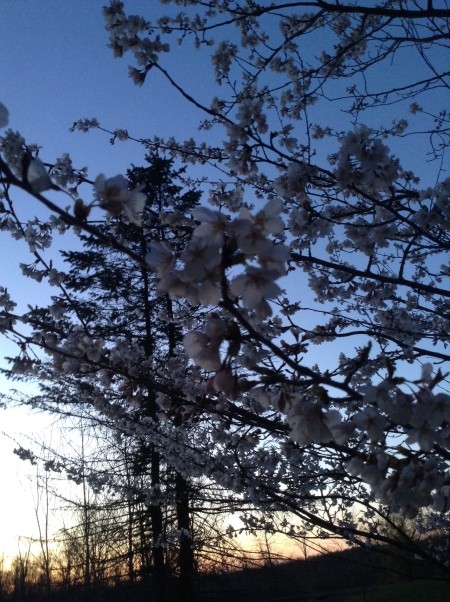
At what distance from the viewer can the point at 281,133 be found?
4.45 m

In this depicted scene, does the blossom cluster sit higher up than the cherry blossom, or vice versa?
the cherry blossom

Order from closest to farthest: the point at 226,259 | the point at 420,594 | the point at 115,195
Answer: the point at 226,259 < the point at 115,195 < the point at 420,594

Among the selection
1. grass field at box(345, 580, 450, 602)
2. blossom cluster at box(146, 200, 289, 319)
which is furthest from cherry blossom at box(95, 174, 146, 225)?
grass field at box(345, 580, 450, 602)

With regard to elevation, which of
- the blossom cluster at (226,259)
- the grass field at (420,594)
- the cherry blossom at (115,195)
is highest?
the cherry blossom at (115,195)

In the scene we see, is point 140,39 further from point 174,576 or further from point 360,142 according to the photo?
point 174,576

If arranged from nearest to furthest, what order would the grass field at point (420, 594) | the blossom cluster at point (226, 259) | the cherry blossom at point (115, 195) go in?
the blossom cluster at point (226, 259)
the cherry blossom at point (115, 195)
the grass field at point (420, 594)

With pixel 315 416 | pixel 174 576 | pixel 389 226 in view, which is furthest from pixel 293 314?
pixel 174 576

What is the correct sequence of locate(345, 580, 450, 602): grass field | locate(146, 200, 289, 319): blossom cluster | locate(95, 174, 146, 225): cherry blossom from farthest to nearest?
locate(345, 580, 450, 602): grass field → locate(95, 174, 146, 225): cherry blossom → locate(146, 200, 289, 319): blossom cluster

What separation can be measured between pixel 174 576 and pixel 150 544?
90cm

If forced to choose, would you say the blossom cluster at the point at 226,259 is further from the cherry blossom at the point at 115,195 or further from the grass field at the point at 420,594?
the grass field at the point at 420,594

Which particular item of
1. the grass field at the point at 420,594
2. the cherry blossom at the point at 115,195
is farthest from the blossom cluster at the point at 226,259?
the grass field at the point at 420,594

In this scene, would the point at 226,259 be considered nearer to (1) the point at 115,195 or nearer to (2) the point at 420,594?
(1) the point at 115,195

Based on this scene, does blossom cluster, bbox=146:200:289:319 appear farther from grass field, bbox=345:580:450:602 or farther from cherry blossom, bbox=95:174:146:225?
grass field, bbox=345:580:450:602

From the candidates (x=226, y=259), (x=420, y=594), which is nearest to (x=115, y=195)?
(x=226, y=259)
